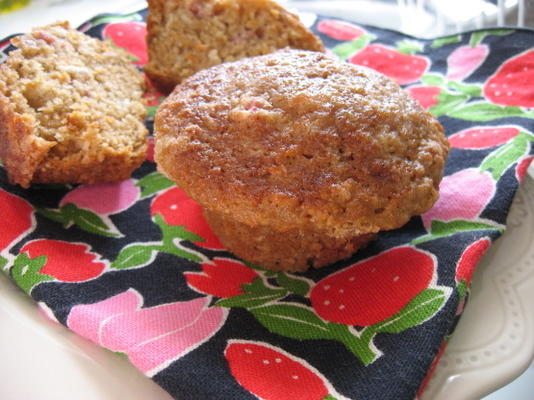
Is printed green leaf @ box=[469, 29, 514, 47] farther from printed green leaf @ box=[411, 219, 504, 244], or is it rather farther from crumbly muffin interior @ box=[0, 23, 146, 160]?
crumbly muffin interior @ box=[0, 23, 146, 160]

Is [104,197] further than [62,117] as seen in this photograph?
Yes

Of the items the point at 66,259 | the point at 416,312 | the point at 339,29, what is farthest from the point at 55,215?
the point at 339,29

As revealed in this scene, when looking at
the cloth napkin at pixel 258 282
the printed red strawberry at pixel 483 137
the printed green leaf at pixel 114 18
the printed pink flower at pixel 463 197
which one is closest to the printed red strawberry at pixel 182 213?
the cloth napkin at pixel 258 282

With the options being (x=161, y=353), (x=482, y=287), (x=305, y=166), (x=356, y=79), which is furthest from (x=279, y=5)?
(x=161, y=353)

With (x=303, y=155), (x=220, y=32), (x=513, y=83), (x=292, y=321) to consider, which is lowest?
(x=292, y=321)

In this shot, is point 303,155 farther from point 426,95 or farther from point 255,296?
point 426,95

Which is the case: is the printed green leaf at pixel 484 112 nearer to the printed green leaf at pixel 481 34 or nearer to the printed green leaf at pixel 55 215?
the printed green leaf at pixel 481 34
